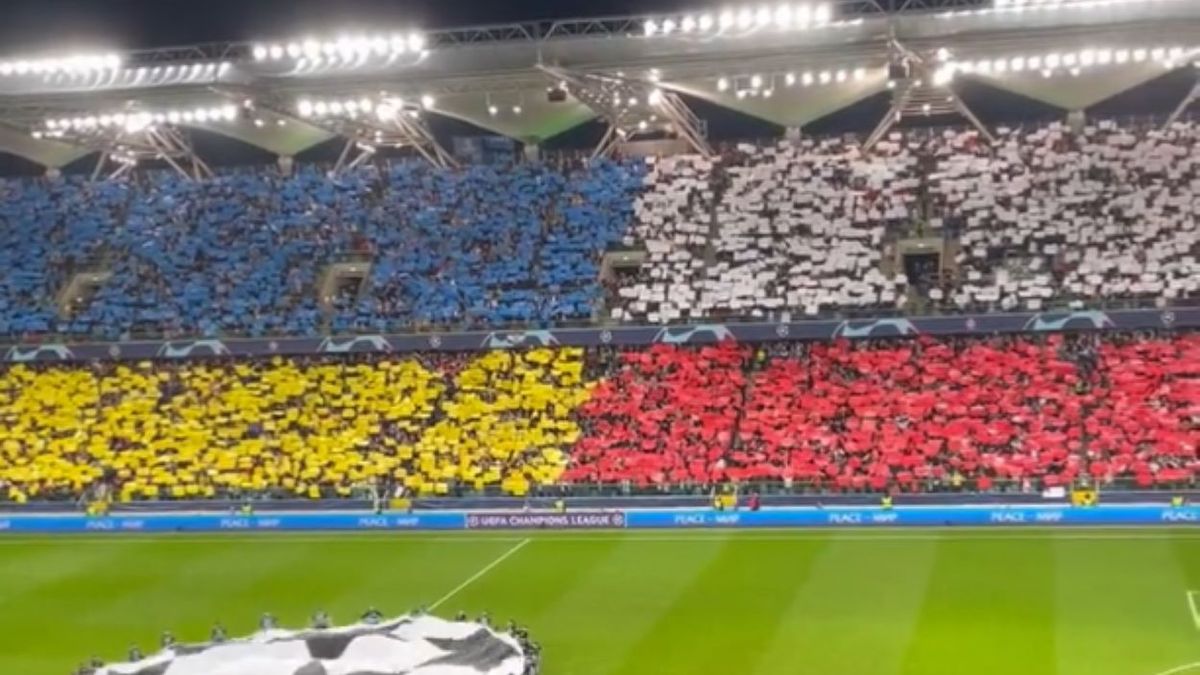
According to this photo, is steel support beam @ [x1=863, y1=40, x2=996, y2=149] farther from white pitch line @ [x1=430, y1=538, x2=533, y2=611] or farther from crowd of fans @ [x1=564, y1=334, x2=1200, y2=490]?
white pitch line @ [x1=430, y1=538, x2=533, y2=611]

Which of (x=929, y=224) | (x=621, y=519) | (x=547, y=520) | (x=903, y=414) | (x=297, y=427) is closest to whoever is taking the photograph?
(x=621, y=519)

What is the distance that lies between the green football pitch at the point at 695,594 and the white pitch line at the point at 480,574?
0.07 metres

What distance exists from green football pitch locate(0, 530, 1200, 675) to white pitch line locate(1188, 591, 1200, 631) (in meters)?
0.06

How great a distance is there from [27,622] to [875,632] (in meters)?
16.9

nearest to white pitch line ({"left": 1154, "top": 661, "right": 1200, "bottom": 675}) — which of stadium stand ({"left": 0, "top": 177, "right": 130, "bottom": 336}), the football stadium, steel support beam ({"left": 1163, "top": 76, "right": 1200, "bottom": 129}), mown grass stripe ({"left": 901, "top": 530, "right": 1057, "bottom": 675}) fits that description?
the football stadium

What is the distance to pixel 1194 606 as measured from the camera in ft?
71.7

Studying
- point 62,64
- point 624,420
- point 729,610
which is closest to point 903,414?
point 624,420

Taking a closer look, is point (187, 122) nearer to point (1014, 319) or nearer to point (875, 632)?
point (1014, 319)

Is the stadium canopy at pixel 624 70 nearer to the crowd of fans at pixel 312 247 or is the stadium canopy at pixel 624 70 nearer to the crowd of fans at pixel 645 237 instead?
the crowd of fans at pixel 645 237

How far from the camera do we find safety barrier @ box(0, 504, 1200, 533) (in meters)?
29.3

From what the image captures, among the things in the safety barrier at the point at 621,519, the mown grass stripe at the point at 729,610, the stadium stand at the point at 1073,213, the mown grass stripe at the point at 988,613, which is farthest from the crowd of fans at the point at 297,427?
the stadium stand at the point at 1073,213

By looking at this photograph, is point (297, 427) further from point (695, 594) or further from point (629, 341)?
point (695, 594)

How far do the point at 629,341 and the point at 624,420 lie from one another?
292 cm

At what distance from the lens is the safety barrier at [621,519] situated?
29.3 metres
